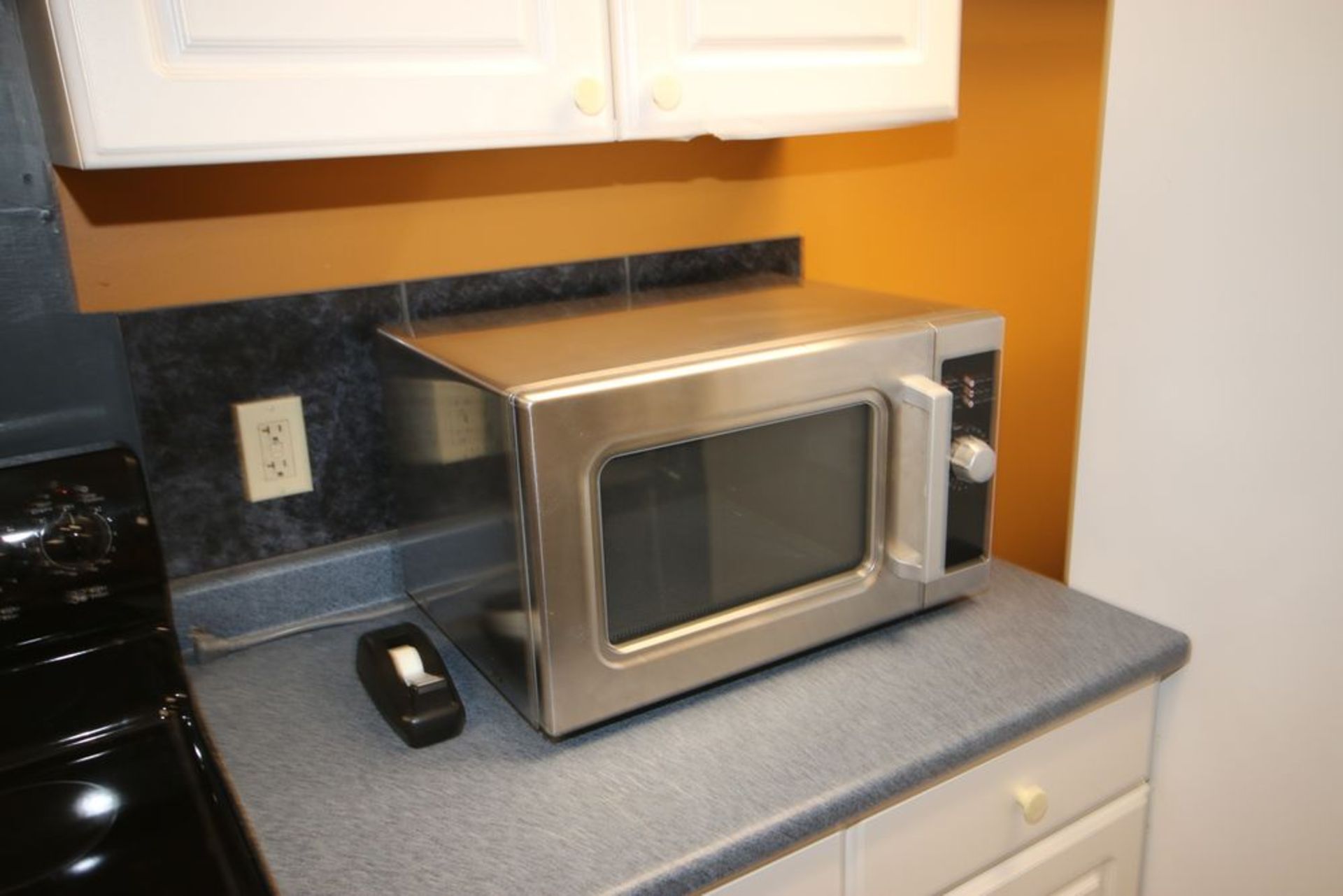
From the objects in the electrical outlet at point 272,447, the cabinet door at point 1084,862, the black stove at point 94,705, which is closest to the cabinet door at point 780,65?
the electrical outlet at point 272,447

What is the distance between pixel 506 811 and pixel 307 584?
423 mm

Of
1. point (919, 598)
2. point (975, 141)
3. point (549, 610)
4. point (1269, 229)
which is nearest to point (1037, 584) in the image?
point (919, 598)

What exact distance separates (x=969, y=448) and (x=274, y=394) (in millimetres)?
696

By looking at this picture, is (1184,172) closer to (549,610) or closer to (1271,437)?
(1271,437)

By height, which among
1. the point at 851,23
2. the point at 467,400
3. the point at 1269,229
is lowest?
the point at 467,400

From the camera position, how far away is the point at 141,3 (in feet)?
2.25

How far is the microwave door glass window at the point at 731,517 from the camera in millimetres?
854

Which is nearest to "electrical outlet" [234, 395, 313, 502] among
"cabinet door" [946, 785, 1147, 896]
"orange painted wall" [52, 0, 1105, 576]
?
"orange painted wall" [52, 0, 1105, 576]

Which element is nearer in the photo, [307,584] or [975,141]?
[307,584]

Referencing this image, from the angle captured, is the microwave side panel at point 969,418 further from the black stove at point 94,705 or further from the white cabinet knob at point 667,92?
the black stove at point 94,705

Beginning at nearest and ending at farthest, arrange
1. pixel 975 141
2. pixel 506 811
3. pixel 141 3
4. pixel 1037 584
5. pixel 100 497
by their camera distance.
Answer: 1. pixel 141 3
2. pixel 506 811
3. pixel 100 497
4. pixel 1037 584
5. pixel 975 141

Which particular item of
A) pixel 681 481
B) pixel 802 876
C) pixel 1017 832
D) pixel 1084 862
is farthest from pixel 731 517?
pixel 1084 862

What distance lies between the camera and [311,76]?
0.75m

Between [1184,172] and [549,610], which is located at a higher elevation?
[1184,172]
